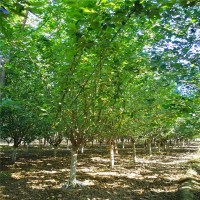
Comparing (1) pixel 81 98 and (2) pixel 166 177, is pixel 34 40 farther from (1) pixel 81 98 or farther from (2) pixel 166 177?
(2) pixel 166 177

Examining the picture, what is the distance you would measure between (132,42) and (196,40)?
287cm

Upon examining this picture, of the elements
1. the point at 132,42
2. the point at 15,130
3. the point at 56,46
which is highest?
the point at 132,42

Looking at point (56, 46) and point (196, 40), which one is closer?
point (196, 40)

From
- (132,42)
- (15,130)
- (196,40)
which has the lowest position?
(15,130)

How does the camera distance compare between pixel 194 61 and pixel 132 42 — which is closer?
pixel 194 61

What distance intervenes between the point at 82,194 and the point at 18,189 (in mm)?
3506

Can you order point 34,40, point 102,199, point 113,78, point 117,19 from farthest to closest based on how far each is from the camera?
1. point 102,199
2. point 34,40
3. point 113,78
4. point 117,19

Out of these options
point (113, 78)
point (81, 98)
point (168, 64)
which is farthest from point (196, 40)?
point (81, 98)

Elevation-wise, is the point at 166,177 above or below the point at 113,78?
below

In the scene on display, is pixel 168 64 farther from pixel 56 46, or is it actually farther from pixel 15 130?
pixel 15 130

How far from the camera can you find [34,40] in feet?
23.6

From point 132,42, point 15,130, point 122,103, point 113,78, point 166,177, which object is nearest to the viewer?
point 113,78

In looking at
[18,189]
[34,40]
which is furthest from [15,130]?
[34,40]

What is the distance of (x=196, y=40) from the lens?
16.7 feet
